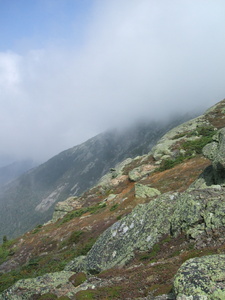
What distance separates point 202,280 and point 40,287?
1220 cm

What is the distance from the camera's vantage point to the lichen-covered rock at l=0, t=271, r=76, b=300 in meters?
14.7

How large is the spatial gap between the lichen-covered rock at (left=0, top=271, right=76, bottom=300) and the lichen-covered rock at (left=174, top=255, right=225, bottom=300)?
970 centimetres

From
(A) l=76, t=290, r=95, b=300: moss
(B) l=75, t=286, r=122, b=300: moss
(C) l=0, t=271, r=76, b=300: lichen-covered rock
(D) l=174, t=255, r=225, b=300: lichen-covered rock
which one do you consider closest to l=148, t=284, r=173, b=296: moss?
(B) l=75, t=286, r=122, b=300: moss

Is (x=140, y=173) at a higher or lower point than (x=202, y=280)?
lower

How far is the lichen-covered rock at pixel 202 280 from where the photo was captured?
6.84m

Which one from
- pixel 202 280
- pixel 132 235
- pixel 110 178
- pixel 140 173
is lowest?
pixel 110 178

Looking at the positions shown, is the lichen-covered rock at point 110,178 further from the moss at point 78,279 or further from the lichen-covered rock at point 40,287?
the lichen-covered rock at point 40,287

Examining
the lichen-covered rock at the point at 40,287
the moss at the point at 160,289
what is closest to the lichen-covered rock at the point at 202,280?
the moss at the point at 160,289

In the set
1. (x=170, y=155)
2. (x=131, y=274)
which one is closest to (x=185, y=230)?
(x=131, y=274)

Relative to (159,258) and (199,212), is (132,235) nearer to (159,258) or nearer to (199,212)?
(159,258)

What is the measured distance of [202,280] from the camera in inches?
284

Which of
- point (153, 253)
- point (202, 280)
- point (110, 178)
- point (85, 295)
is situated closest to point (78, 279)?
point (85, 295)

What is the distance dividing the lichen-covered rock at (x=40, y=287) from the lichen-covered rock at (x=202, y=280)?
9.70 metres

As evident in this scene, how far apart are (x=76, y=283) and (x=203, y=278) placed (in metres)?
11.0
